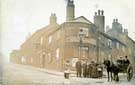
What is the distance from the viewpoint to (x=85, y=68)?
2400 mm

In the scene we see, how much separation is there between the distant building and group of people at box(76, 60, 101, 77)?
0.03 meters

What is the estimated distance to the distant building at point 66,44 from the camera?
238cm

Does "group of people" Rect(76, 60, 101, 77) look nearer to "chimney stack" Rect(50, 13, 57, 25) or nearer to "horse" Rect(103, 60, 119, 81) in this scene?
"horse" Rect(103, 60, 119, 81)

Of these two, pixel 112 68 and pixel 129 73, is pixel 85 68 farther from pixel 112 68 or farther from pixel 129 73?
pixel 129 73

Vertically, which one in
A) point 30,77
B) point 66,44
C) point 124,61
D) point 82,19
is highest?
point 82,19

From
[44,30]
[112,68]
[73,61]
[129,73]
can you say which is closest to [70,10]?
[44,30]

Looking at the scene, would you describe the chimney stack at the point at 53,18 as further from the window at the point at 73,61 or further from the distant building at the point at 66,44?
the window at the point at 73,61

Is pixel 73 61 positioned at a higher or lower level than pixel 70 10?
lower

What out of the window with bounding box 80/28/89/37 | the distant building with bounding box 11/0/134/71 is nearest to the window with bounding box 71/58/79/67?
the distant building with bounding box 11/0/134/71

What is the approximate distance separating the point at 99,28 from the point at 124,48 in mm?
239

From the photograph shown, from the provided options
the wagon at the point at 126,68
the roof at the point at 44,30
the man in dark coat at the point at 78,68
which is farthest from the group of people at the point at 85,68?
the roof at the point at 44,30

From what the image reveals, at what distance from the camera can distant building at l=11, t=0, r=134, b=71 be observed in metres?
2.38

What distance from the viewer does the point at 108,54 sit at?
7.89ft

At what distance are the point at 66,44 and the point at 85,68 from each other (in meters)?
0.22
